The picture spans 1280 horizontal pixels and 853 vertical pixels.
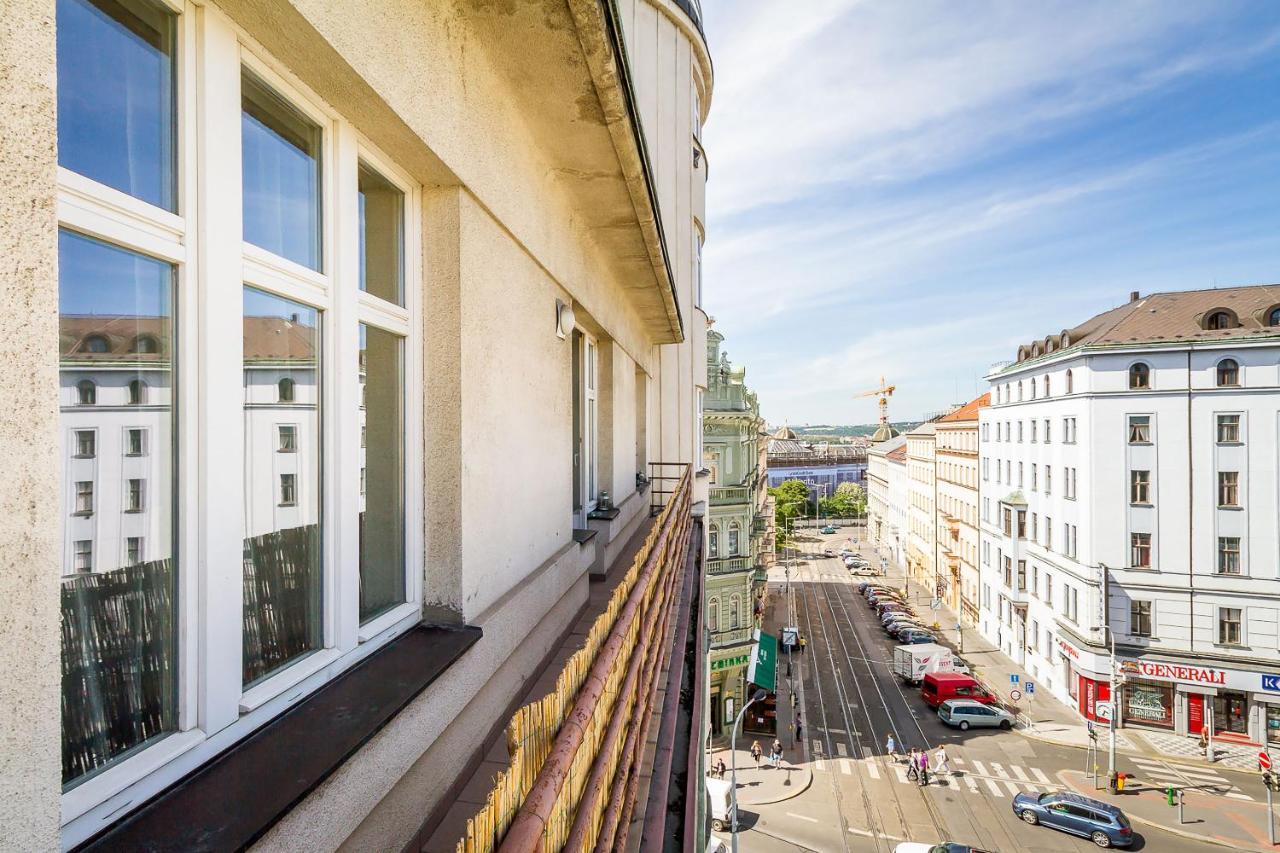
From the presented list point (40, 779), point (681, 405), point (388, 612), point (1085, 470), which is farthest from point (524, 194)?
point (1085, 470)

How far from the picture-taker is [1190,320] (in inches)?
1125

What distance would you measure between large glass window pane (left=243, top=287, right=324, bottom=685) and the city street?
21898 millimetres

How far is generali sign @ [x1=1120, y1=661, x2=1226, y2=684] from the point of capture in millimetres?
26625

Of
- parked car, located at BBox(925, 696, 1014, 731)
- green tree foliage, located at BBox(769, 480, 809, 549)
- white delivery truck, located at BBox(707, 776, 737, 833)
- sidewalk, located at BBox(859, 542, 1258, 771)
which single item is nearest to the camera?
white delivery truck, located at BBox(707, 776, 737, 833)

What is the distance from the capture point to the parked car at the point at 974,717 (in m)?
29.0

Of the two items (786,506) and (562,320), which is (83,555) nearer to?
(562,320)

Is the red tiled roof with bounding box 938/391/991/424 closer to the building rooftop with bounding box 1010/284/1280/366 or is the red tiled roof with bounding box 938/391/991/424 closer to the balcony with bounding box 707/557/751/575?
the building rooftop with bounding box 1010/284/1280/366

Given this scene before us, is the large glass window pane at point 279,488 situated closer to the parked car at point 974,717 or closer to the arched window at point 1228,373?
the parked car at point 974,717

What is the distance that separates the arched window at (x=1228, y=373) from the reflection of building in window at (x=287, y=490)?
3557 centimetres

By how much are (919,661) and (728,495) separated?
45.8 ft

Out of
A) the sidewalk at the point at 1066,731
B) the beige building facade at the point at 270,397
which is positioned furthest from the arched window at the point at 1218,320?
the beige building facade at the point at 270,397

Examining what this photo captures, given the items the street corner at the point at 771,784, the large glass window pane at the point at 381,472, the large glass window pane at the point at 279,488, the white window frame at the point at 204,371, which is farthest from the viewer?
the street corner at the point at 771,784

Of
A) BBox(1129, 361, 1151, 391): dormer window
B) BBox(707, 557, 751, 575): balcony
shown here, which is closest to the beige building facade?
BBox(707, 557, 751, 575): balcony

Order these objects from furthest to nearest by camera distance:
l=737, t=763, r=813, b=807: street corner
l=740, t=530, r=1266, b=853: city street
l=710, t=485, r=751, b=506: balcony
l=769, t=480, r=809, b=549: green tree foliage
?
l=769, t=480, r=809, b=549: green tree foliage, l=710, t=485, r=751, b=506: balcony, l=737, t=763, r=813, b=807: street corner, l=740, t=530, r=1266, b=853: city street
